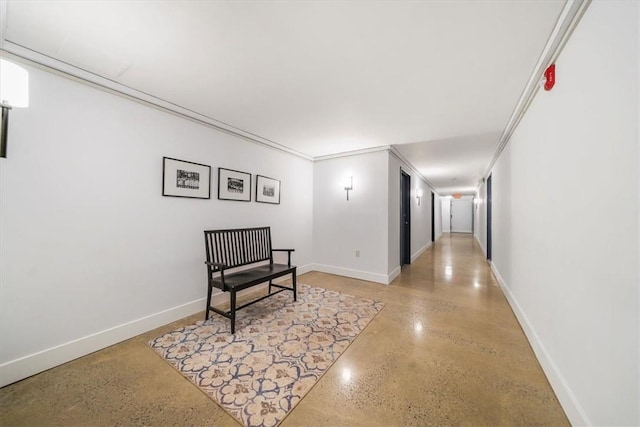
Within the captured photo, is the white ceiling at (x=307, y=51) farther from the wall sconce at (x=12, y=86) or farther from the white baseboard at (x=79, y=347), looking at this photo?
the white baseboard at (x=79, y=347)

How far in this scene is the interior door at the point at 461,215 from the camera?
12.7 m

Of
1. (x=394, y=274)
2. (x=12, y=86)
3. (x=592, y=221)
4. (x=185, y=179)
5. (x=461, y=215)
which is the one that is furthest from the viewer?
(x=461, y=215)

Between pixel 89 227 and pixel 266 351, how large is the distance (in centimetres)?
187

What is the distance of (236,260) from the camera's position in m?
2.96

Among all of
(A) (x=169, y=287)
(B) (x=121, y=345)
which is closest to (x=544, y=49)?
(A) (x=169, y=287)

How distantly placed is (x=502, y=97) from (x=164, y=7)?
9.38ft

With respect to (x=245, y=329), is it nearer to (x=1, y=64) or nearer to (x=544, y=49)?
(x=1, y=64)

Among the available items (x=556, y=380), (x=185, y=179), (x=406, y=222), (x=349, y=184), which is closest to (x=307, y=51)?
(x=185, y=179)

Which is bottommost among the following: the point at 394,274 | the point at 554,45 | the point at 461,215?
the point at 394,274

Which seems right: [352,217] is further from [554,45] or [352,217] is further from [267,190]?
[554,45]

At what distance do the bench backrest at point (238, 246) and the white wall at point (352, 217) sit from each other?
4.79 feet

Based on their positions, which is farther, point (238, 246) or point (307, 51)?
point (238, 246)

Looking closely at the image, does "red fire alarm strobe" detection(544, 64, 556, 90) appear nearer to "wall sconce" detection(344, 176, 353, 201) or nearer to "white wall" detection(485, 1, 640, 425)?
"white wall" detection(485, 1, 640, 425)

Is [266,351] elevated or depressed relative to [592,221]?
depressed
